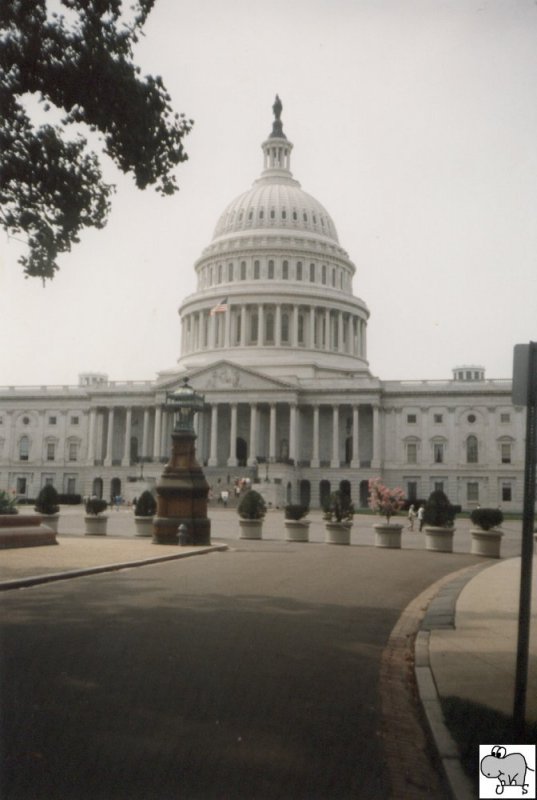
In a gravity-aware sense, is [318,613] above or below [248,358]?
below

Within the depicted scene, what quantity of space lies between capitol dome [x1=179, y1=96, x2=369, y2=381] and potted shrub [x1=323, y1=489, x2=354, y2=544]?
66.0 meters

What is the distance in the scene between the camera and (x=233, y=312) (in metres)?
111

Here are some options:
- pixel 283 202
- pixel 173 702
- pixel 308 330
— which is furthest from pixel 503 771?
pixel 283 202

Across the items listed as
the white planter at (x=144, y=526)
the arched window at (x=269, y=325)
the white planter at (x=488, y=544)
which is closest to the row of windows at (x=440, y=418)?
the arched window at (x=269, y=325)

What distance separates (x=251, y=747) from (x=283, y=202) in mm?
115785

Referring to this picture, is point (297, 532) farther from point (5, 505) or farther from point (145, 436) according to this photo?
point (145, 436)

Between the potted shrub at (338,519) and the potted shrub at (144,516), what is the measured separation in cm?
751

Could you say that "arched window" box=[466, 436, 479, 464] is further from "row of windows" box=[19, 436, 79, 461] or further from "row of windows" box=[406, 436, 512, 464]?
"row of windows" box=[19, 436, 79, 461]

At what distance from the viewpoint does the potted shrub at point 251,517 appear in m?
35.8

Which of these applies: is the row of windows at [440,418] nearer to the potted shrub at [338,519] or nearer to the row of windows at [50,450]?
the row of windows at [50,450]

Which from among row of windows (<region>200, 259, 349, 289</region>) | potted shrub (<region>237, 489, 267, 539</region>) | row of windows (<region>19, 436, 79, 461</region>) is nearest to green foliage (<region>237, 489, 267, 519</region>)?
potted shrub (<region>237, 489, 267, 539</region>)

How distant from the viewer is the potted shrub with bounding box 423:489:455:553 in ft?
102

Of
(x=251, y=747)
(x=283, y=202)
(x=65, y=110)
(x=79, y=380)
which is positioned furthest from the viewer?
(x=79, y=380)

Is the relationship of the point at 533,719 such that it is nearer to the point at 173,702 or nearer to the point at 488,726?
the point at 488,726
